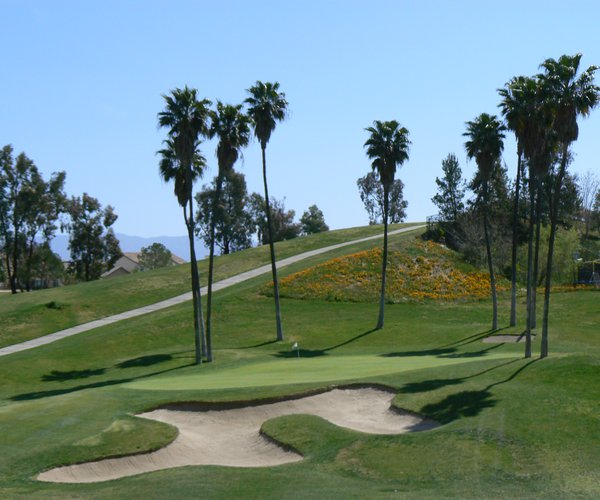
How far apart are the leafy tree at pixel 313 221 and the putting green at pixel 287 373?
11710cm

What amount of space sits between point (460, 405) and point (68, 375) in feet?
90.5

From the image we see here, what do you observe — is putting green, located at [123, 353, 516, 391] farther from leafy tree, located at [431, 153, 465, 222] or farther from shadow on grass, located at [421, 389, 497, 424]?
leafy tree, located at [431, 153, 465, 222]

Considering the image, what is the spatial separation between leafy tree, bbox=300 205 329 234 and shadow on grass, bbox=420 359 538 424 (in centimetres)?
13303

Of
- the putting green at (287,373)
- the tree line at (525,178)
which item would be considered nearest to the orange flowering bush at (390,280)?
the tree line at (525,178)

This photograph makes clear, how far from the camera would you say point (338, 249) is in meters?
88.7

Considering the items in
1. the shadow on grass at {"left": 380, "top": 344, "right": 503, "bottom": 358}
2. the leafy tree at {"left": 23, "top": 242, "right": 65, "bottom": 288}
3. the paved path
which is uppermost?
the leafy tree at {"left": 23, "top": 242, "right": 65, "bottom": 288}

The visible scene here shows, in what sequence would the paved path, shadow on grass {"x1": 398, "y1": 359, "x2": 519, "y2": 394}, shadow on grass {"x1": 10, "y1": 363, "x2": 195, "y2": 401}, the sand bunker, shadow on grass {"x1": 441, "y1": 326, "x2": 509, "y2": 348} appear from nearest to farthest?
the sand bunker, shadow on grass {"x1": 398, "y1": 359, "x2": 519, "y2": 394}, shadow on grass {"x1": 10, "y1": 363, "x2": 195, "y2": 401}, shadow on grass {"x1": 441, "y1": 326, "x2": 509, "y2": 348}, the paved path

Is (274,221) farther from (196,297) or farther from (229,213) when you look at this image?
(196,297)

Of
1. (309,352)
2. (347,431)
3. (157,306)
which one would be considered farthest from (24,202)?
(347,431)

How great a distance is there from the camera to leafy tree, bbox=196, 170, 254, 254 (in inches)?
5251

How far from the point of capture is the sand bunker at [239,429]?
73.3 ft

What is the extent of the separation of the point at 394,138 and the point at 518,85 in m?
17.8

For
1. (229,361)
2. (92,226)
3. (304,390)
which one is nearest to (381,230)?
(92,226)

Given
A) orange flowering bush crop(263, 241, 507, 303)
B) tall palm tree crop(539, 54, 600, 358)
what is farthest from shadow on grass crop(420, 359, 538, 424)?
orange flowering bush crop(263, 241, 507, 303)
